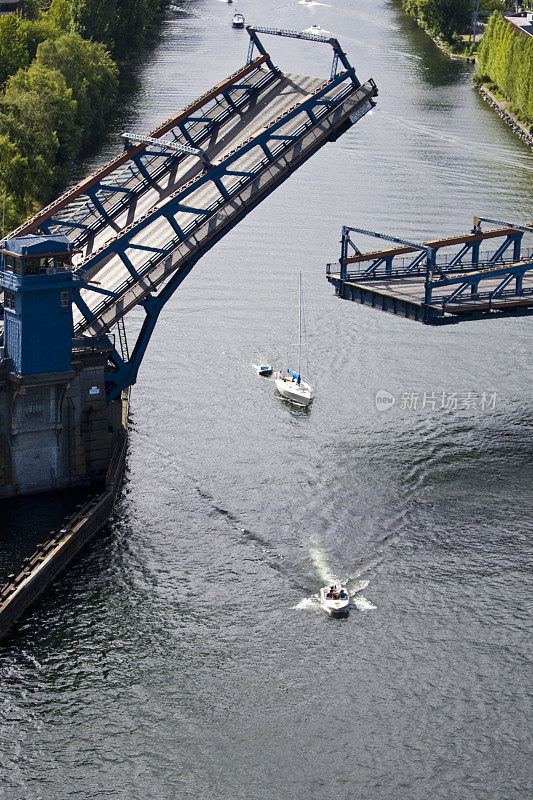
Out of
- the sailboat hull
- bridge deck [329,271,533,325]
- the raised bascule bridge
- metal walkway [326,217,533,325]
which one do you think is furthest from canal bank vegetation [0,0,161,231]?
bridge deck [329,271,533,325]

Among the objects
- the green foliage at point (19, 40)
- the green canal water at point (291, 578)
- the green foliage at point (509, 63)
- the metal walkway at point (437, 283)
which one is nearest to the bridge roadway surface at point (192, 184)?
the metal walkway at point (437, 283)

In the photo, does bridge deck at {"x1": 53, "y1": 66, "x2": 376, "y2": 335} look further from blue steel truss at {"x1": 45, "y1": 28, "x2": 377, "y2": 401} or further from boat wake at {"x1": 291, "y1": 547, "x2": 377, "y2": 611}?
boat wake at {"x1": 291, "y1": 547, "x2": 377, "y2": 611}

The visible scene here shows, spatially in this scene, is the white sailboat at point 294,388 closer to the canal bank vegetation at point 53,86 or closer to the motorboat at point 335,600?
the motorboat at point 335,600

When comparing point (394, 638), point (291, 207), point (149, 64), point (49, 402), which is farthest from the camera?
point (149, 64)

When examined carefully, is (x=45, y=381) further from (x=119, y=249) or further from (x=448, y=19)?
(x=448, y=19)

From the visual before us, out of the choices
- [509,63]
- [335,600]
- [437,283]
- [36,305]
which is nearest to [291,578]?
[335,600]

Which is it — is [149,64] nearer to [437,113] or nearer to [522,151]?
[437,113]

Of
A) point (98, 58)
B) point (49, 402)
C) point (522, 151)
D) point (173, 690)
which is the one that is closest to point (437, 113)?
point (522, 151)
